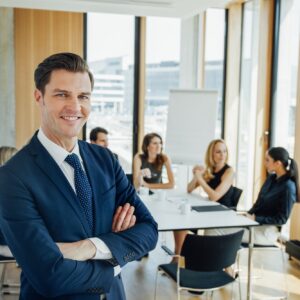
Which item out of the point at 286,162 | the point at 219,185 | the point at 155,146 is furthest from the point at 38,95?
the point at 155,146

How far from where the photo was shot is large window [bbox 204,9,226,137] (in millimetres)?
7586

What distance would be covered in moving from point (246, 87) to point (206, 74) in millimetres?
953

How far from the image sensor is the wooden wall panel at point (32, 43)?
679 cm

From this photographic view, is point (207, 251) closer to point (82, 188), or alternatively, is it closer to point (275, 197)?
point (275, 197)

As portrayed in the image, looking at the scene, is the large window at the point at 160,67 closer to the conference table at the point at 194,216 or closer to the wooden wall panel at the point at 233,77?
the wooden wall panel at the point at 233,77

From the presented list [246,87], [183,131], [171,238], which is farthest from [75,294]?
[246,87]

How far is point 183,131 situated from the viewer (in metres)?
6.99

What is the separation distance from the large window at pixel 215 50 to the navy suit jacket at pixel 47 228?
6.40m

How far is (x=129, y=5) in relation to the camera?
5.47 metres

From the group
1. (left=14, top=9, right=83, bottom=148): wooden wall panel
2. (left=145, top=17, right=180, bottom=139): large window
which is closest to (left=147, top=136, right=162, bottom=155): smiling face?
(left=145, top=17, right=180, bottom=139): large window

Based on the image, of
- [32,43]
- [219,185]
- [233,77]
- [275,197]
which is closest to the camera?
[275,197]

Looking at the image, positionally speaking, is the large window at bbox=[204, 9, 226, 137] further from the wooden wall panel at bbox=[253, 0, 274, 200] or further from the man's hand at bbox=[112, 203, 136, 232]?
the man's hand at bbox=[112, 203, 136, 232]

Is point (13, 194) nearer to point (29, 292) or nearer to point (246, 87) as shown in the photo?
point (29, 292)

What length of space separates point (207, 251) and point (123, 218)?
148 cm
